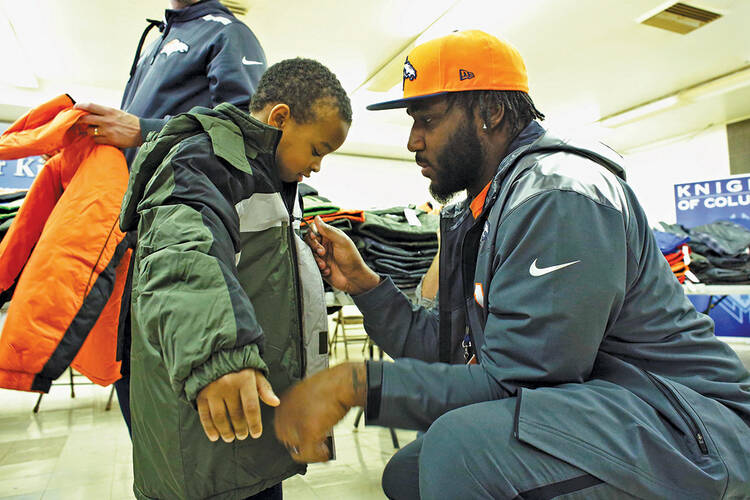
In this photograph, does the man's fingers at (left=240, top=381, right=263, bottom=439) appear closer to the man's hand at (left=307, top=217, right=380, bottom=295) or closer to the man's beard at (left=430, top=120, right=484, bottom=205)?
the man's hand at (left=307, top=217, right=380, bottom=295)

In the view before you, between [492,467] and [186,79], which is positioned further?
[186,79]

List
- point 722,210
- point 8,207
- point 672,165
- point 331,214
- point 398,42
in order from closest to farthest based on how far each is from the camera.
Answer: point 8,207 → point 331,214 → point 722,210 → point 398,42 → point 672,165

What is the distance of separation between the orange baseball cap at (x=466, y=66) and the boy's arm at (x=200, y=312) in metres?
0.71

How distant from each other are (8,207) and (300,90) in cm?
177

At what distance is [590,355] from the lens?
33.9 inches

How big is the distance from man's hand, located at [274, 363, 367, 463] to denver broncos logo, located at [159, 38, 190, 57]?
3.67 feet

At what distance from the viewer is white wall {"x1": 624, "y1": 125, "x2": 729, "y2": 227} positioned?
9.12 meters

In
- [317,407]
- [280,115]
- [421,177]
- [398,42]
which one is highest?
[398,42]

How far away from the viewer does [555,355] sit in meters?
0.83

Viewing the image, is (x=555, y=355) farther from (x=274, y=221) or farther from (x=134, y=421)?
(x=134, y=421)

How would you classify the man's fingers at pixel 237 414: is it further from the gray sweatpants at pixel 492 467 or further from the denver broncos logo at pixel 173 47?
the denver broncos logo at pixel 173 47

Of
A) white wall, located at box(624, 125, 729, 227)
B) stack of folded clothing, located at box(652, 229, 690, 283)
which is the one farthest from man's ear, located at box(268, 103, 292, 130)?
white wall, located at box(624, 125, 729, 227)

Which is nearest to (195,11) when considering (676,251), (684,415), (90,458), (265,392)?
(265,392)

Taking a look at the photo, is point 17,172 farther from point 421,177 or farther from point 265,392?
point 265,392
